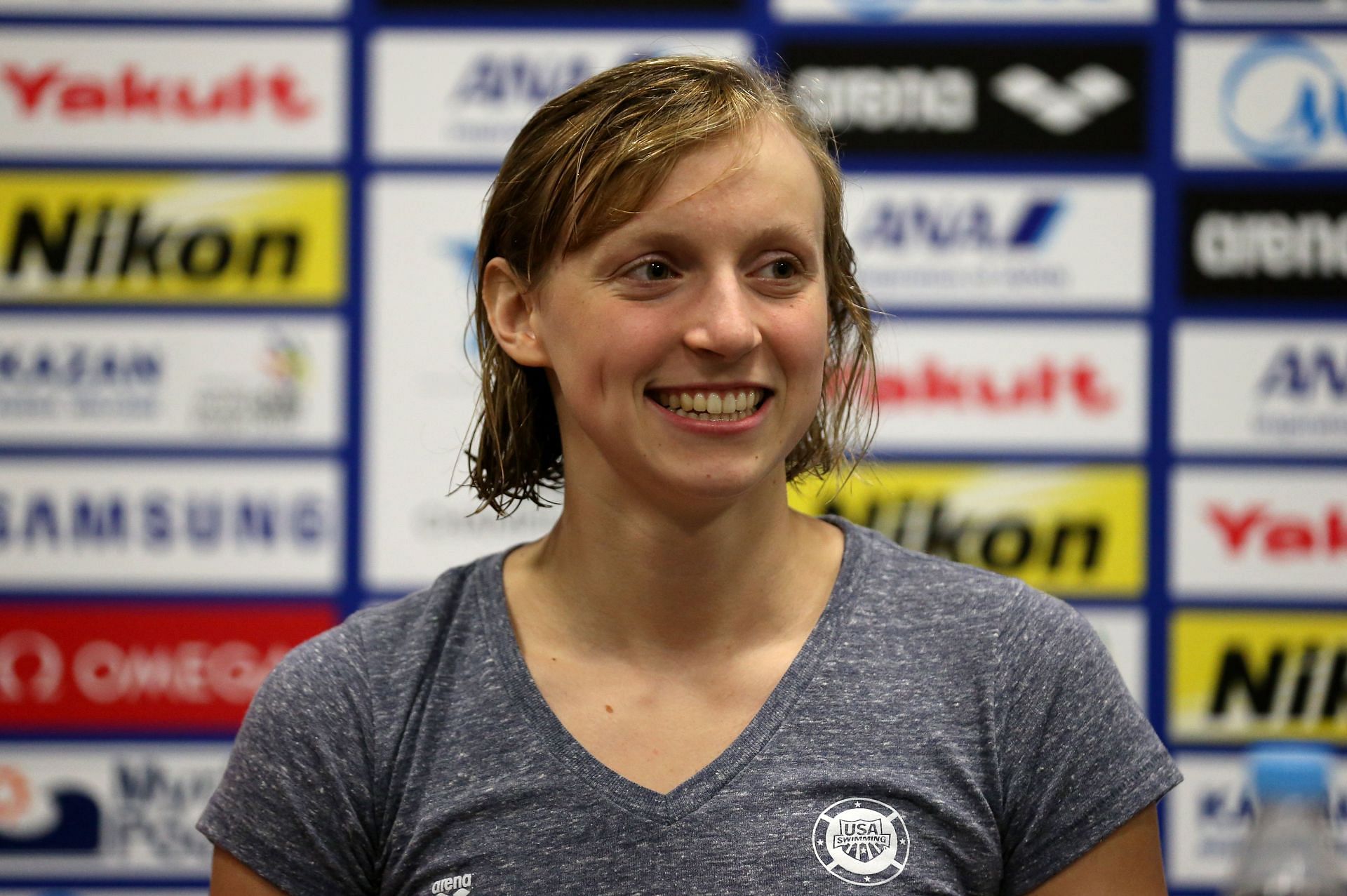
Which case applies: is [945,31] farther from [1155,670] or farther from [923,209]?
[1155,670]

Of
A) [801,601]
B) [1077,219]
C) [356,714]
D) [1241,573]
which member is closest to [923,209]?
[1077,219]

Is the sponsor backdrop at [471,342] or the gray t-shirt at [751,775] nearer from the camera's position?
the gray t-shirt at [751,775]

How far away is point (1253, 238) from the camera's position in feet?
8.80

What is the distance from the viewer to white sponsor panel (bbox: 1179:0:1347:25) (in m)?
2.67

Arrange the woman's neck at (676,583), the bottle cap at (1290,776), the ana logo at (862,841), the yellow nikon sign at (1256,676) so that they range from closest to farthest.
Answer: the bottle cap at (1290,776), the ana logo at (862,841), the woman's neck at (676,583), the yellow nikon sign at (1256,676)

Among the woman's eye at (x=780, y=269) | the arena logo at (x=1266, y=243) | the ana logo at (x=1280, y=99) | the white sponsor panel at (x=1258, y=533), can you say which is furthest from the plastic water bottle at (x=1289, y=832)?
the ana logo at (x=1280, y=99)

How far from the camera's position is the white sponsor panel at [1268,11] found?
2672 mm

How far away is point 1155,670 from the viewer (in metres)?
2.68

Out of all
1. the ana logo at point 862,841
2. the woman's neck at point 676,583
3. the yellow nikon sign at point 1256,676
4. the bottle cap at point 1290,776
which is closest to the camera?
the bottle cap at point 1290,776

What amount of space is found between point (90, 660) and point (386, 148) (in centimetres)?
120

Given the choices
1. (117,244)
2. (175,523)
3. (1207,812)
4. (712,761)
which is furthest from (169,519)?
(1207,812)

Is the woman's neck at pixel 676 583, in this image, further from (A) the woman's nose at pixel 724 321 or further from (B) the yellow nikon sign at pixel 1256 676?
(B) the yellow nikon sign at pixel 1256 676

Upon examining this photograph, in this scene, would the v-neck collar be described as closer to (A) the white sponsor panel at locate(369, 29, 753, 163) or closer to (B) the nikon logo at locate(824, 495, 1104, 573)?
(B) the nikon logo at locate(824, 495, 1104, 573)

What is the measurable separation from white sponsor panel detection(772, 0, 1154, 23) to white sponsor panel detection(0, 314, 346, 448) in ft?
4.03
